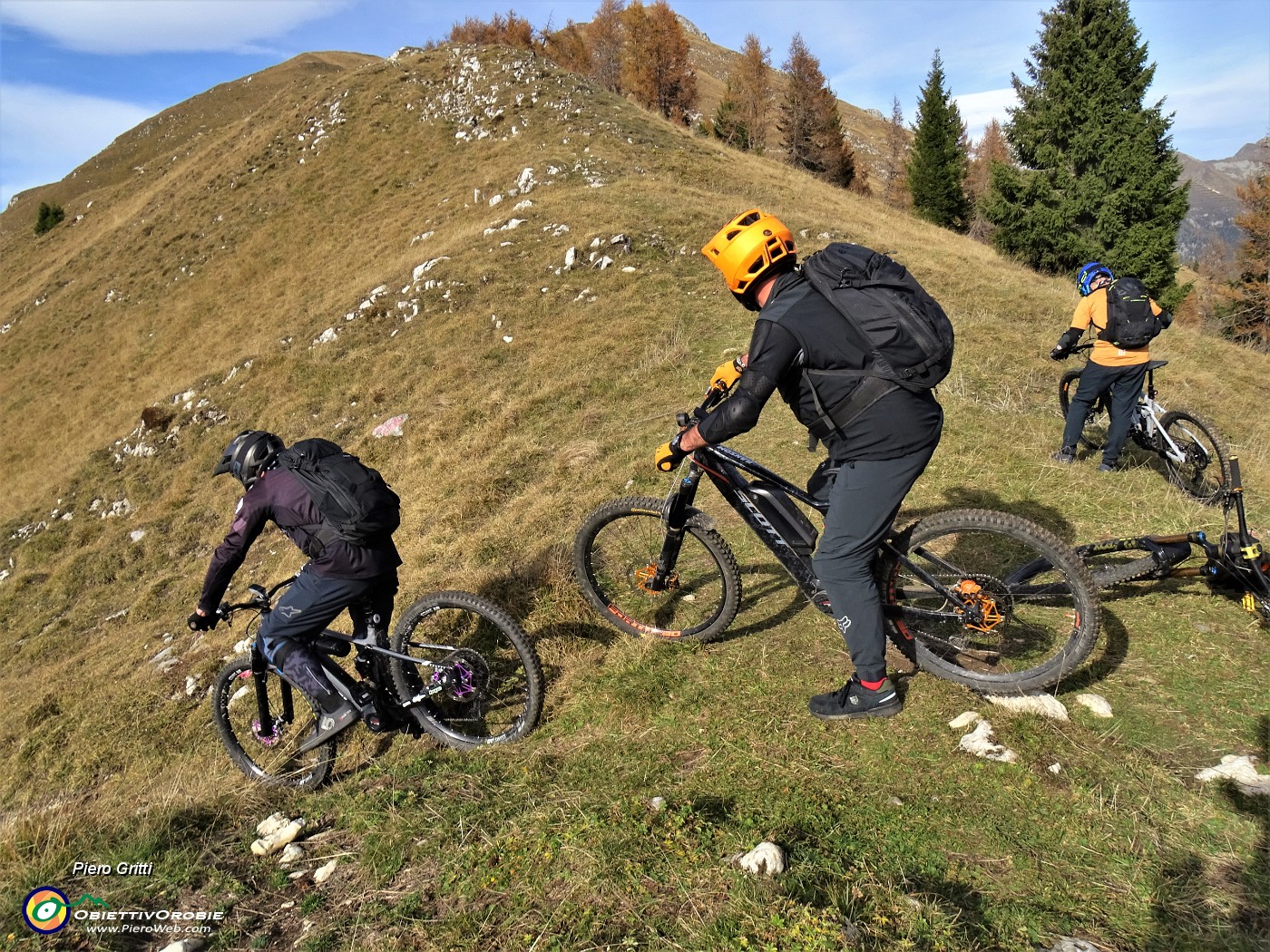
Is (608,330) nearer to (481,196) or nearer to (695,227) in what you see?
(695,227)

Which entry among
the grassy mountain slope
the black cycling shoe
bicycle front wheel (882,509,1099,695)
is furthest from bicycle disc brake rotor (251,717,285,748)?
bicycle front wheel (882,509,1099,695)

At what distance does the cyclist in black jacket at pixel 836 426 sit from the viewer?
12.5 ft

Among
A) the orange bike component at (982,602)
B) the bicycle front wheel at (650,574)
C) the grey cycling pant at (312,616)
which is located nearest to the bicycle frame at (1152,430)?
the orange bike component at (982,602)

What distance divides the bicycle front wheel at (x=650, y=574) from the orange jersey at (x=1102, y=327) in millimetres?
5071

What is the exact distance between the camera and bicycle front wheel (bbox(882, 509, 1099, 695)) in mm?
4180

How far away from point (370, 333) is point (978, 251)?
74.6 ft

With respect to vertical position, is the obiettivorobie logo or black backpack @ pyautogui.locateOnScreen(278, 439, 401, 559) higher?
black backpack @ pyautogui.locateOnScreen(278, 439, 401, 559)

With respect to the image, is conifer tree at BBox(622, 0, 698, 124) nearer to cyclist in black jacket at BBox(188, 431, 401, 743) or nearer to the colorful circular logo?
cyclist in black jacket at BBox(188, 431, 401, 743)

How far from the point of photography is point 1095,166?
2834 cm

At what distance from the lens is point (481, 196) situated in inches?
1021

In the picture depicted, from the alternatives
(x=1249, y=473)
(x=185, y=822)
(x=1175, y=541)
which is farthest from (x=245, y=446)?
(x=1249, y=473)

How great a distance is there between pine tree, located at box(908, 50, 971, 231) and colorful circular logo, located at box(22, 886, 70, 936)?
46.0m

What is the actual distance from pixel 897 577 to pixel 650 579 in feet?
6.44

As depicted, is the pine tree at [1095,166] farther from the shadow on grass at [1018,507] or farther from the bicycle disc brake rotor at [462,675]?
the bicycle disc brake rotor at [462,675]
